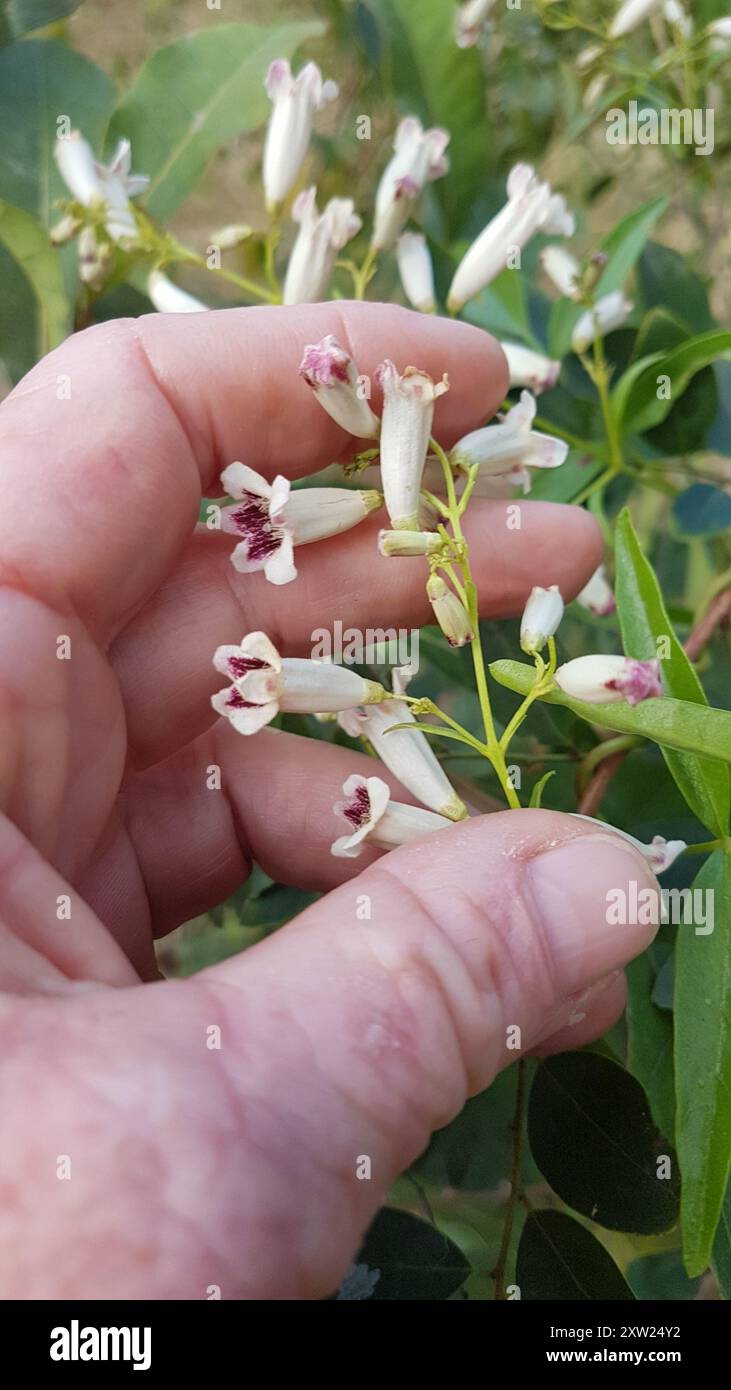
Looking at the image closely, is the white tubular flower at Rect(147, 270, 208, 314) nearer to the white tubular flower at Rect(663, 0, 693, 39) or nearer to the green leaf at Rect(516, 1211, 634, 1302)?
the white tubular flower at Rect(663, 0, 693, 39)

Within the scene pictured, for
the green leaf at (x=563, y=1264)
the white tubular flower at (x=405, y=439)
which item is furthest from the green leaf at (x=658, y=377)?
the green leaf at (x=563, y=1264)

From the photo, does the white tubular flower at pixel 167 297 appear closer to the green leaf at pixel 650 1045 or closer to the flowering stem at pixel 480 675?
the flowering stem at pixel 480 675

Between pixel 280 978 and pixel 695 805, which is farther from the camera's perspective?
pixel 695 805

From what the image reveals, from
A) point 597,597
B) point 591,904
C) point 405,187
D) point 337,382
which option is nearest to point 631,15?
point 405,187

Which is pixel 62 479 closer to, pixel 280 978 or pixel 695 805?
pixel 280 978

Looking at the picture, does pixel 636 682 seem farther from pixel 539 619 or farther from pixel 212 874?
pixel 212 874
